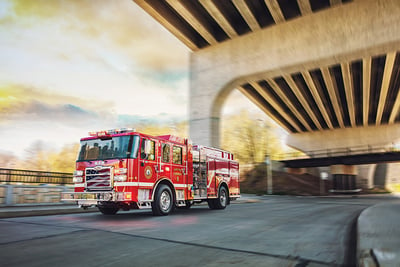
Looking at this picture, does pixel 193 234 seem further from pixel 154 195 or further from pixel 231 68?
pixel 231 68

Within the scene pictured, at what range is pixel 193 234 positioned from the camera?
7297 mm

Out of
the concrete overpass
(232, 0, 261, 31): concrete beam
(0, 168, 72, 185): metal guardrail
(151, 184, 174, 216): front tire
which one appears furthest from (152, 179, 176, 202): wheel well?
(232, 0, 261, 31): concrete beam

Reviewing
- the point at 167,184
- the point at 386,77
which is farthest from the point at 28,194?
the point at 386,77

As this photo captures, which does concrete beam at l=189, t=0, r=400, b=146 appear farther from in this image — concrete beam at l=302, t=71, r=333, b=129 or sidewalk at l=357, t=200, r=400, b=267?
sidewalk at l=357, t=200, r=400, b=267

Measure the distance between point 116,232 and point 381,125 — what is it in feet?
185

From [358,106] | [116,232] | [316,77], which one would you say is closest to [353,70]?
[316,77]

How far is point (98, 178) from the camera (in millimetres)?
10664

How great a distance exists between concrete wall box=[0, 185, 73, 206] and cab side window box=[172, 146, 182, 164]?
8121 mm

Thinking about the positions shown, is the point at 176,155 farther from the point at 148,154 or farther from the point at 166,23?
the point at 166,23

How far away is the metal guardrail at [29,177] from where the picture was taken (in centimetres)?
1642

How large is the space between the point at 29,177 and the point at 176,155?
391 inches

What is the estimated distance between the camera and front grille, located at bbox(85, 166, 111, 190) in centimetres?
1047

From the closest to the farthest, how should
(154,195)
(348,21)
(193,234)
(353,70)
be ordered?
(193,234) < (154,195) < (348,21) < (353,70)

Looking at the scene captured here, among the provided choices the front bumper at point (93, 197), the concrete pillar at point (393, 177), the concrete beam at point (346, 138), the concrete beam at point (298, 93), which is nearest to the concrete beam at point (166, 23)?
the concrete beam at point (298, 93)
